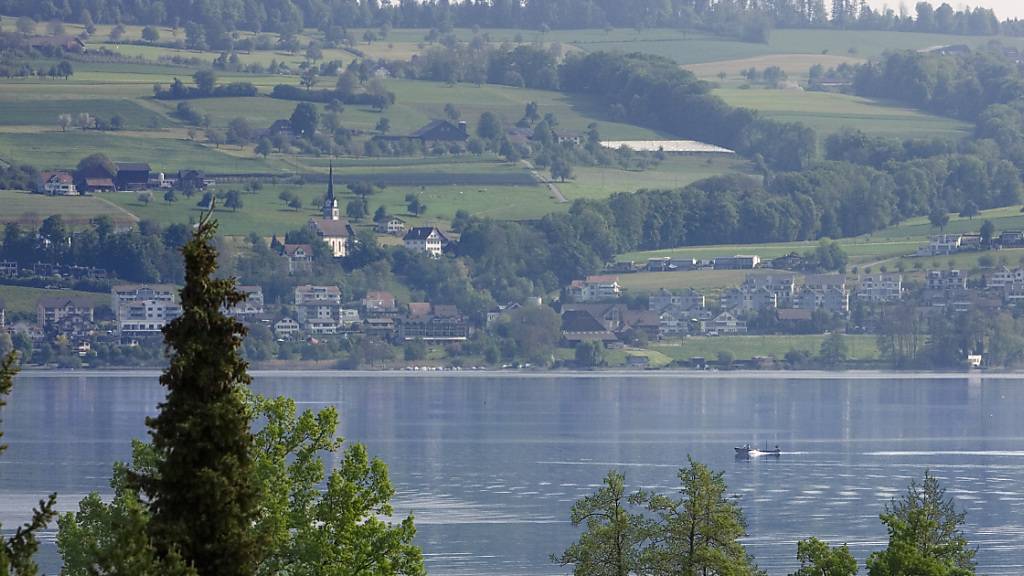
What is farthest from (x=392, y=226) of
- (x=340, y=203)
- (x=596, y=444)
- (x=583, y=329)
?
(x=596, y=444)

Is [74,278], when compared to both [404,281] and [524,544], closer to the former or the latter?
[404,281]

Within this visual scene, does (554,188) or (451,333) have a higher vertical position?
(554,188)

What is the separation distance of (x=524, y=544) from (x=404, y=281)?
120 m

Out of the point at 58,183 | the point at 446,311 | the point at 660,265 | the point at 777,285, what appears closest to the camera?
the point at 446,311

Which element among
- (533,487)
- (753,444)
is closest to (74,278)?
(753,444)

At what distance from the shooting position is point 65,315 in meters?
155

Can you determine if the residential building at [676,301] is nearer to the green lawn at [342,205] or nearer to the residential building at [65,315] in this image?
the green lawn at [342,205]

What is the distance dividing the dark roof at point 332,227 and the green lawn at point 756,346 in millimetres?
33758

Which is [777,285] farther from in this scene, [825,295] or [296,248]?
[296,248]

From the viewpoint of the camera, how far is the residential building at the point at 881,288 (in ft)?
532

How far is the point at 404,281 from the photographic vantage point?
578 ft

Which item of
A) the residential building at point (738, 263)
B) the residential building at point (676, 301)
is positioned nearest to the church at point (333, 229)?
the residential building at point (676, 301)

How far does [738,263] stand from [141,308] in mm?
49623

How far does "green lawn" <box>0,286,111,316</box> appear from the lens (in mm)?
153375
